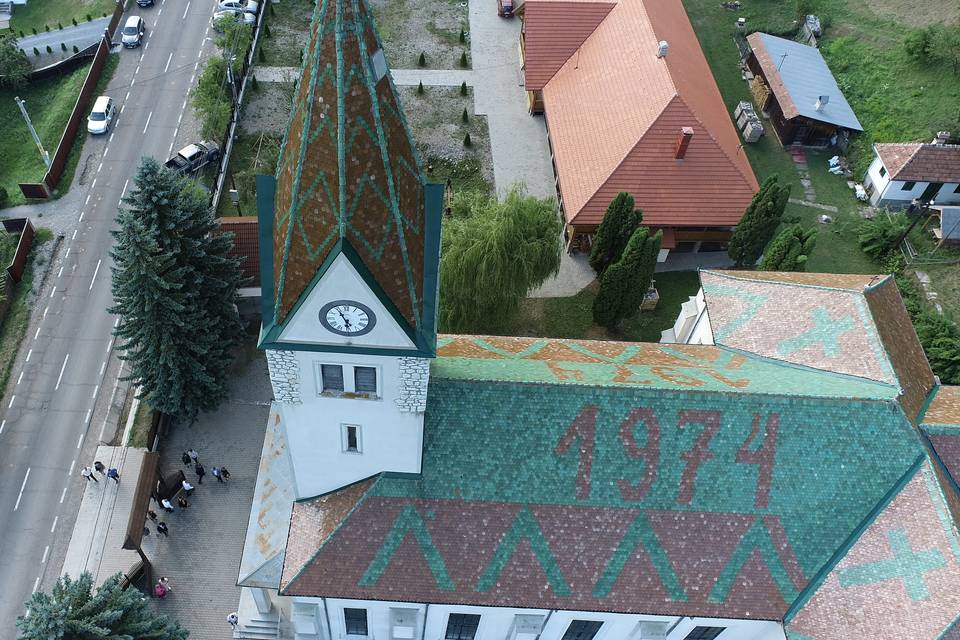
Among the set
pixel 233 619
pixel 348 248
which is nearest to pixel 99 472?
pixel 233 619

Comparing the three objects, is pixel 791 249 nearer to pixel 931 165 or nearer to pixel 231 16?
pixel 931 165

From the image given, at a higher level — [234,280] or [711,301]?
[711,301]

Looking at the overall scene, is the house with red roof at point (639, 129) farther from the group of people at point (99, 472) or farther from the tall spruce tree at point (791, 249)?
the group of people at point (99, 472)

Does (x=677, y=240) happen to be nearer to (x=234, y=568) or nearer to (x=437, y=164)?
(x=437, y=164)

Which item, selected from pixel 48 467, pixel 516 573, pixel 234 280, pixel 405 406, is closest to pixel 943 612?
pixel 516 573

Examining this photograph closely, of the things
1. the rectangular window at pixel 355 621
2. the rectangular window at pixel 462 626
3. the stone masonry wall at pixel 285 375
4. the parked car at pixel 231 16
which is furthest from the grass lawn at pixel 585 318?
the parked car at pixel 231 16
